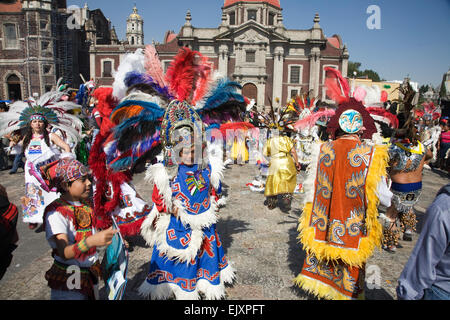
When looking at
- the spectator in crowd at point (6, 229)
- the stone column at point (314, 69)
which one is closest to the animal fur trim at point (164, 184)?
the spectator in crowd at point (6, 229)

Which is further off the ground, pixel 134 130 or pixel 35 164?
pixel 134 130

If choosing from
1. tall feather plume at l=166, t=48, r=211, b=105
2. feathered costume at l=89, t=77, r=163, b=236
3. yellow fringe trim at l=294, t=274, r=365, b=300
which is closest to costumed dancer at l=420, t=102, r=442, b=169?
yellow fringe trim at l=294, t=274, r=365, b=300

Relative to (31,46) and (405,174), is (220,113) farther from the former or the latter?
(31,46)

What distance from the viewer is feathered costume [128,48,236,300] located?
2973 millimetres

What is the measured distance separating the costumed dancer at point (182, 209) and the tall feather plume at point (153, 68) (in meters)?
0.09

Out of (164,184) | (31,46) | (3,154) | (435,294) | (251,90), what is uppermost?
(31,46)

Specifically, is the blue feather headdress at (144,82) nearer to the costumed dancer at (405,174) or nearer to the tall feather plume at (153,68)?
the tall feather plume at (153,68)

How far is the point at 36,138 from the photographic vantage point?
4.79 metres

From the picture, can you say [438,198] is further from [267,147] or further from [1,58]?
[1,58]

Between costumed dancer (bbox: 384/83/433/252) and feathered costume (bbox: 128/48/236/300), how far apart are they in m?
3.14

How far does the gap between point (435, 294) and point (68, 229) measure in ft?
8.55

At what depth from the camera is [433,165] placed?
12.6m

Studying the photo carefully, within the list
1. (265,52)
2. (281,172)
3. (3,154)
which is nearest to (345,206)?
(281,172)

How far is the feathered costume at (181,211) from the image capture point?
297 centimetres
